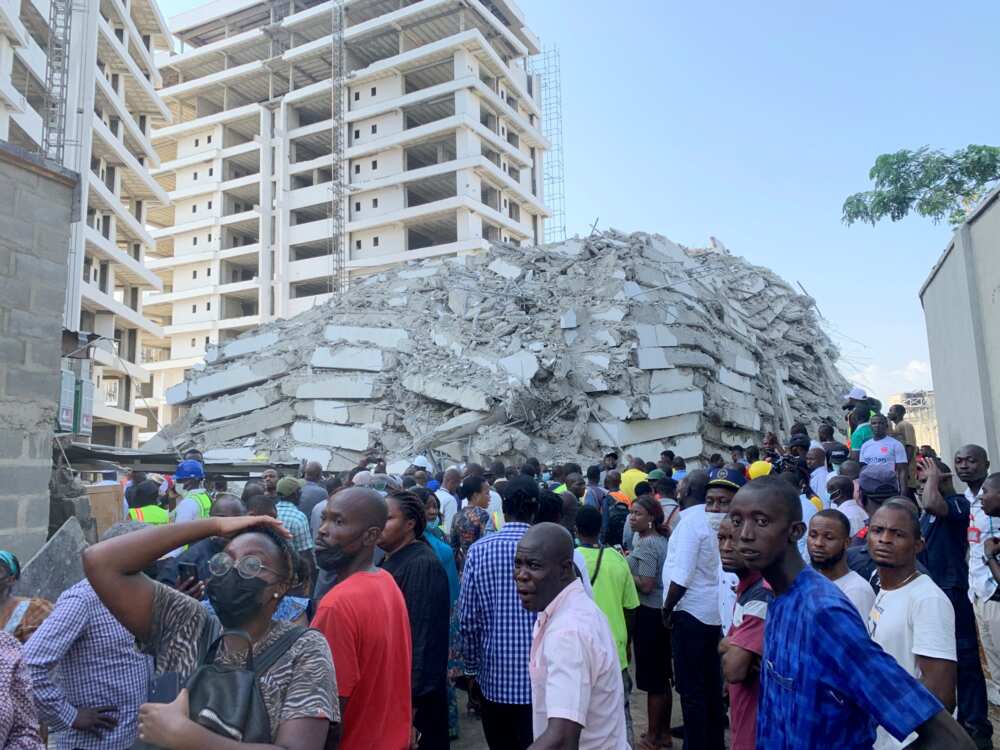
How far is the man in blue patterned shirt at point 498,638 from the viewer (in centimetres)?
363

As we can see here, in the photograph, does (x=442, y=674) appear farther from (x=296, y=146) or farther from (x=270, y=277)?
(x=296, y=146)

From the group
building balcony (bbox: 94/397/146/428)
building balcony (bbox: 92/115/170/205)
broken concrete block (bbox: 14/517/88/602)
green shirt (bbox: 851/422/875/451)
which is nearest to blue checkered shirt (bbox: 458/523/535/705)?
broken concrete block (bbox: 14/517/88/602)

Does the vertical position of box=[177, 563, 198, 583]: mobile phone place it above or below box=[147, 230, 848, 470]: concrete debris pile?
below

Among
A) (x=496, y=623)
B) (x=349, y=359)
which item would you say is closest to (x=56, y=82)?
(x=349, y=359)

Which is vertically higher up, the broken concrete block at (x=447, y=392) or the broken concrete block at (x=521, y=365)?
the broken concrete block at (x=521, y=365)

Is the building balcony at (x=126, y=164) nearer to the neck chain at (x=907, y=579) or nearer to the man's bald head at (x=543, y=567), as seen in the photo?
the man's bald head at (x=543, y=567)

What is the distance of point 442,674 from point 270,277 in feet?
158

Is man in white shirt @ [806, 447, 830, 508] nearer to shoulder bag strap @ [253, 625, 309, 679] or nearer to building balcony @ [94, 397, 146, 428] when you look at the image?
shoulder bag strap @ [253, 625, 309, 679]

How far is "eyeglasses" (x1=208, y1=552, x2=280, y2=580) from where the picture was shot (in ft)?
6.88

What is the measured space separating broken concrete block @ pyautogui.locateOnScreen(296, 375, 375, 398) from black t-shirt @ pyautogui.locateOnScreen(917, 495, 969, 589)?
14041 mm

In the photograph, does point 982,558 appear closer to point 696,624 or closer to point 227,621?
point 696,624

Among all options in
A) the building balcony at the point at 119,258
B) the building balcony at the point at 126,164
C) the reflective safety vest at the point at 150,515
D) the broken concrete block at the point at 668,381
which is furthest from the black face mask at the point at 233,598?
the building balcony at the point at 126,164

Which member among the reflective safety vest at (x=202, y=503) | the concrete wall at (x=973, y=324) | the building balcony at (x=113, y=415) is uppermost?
the building balcony at (x=113, y=415)

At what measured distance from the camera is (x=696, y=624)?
486cm
